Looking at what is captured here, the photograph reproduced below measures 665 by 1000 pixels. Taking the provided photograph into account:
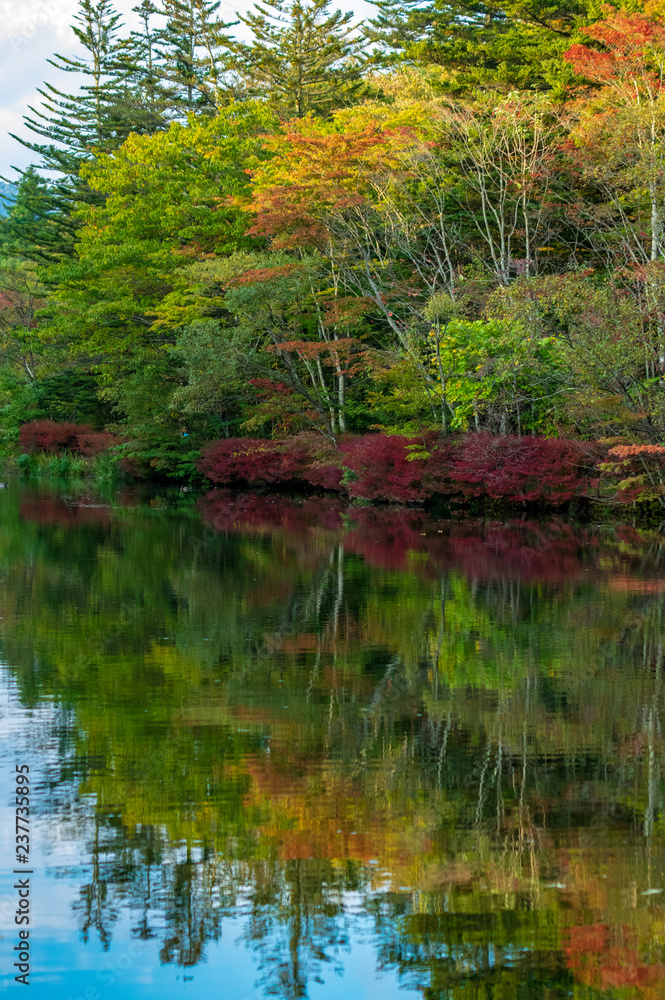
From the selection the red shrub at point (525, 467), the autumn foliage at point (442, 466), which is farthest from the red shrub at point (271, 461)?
the red shrub at point (525, 467)

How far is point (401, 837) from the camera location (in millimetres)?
4242

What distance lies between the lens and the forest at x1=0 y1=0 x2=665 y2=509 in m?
19.7

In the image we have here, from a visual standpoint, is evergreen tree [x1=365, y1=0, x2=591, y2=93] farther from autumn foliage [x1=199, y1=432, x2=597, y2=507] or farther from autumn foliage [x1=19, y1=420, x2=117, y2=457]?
autumn foliage [x1=19, y1=420, x2=117, y2=457]

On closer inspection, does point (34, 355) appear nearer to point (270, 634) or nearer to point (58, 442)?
point (58, 442)

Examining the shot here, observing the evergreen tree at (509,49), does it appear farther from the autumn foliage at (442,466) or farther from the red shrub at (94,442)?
the red shrub at (94,442)

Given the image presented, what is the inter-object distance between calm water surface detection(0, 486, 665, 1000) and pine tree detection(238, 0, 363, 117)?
113 feet

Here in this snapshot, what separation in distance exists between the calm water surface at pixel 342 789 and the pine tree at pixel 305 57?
34336mm

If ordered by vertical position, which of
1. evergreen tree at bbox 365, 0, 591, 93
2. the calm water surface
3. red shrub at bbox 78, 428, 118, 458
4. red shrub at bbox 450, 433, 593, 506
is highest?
evergreen tree at bbox 365, 0, 591, 93

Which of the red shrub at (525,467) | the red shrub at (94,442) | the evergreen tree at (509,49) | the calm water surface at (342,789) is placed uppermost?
the evergreen tree at (509,49)

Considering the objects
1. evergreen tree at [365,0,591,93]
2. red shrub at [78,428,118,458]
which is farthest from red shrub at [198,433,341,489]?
evergreen tree at [365,0,591,93]

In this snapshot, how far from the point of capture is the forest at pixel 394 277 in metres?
19.7

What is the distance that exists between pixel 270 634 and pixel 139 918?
16.5 ft

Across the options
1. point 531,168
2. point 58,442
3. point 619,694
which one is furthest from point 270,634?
point 58,442

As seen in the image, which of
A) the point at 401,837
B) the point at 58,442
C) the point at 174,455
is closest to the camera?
the point at 401,837
